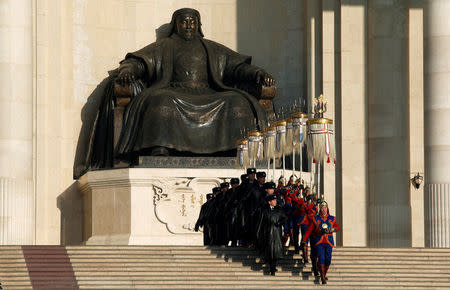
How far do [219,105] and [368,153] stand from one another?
151 inches

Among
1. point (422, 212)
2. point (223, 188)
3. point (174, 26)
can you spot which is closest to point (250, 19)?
point (174, 26)

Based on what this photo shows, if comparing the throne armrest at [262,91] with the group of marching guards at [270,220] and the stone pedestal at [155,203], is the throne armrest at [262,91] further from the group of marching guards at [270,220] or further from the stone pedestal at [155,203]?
the group of marching guards at [270,220]

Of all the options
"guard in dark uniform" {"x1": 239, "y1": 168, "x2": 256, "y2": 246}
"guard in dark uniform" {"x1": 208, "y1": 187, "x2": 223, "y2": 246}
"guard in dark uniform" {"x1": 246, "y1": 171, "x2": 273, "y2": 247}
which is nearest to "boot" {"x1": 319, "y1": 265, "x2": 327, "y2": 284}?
"guard in dark uniform" {"x1": 246, "y1": 171, "x2": 273, "y2": 247}

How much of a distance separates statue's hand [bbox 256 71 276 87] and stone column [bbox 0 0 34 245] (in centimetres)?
535

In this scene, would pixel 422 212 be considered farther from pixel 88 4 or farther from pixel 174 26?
pixel 88 4

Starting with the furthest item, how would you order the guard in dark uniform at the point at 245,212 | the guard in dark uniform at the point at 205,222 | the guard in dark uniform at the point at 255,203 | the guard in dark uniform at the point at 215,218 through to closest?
the guard in dark uniform at the point at 205,222, the guard in dark uniform at the point at 215,218, the guard in dark uniform at the point at 245,212, the guard in dark uniform at the point at 255,203

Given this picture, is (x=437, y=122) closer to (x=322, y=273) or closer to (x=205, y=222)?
(x=205, y=222)

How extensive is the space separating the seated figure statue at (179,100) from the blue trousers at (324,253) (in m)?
8.04

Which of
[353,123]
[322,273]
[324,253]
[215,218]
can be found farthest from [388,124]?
[322,273]

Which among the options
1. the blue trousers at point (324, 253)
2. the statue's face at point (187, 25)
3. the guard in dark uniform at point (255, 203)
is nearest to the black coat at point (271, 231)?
the guard in dark uniform at point (255, 203)

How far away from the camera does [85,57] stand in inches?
1315

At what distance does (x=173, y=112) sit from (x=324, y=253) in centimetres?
870

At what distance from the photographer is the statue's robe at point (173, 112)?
31031 mm

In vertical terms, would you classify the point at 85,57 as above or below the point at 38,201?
above
